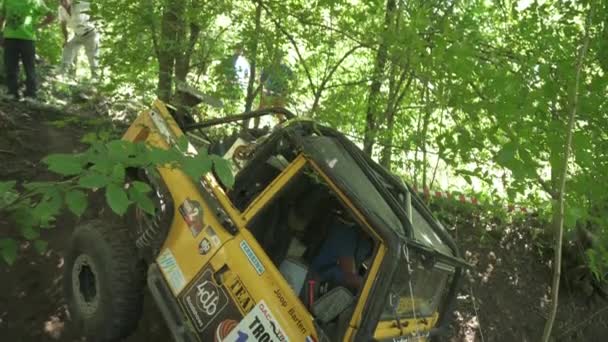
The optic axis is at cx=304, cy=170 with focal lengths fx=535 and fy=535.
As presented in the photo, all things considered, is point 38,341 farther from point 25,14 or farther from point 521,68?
point 25,14

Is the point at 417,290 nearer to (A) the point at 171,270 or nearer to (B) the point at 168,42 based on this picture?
(A) the point at 171,270

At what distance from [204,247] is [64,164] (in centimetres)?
158

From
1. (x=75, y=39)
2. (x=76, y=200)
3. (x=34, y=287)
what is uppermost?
(x=75, y=39)

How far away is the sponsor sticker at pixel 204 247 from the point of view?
10.0ft

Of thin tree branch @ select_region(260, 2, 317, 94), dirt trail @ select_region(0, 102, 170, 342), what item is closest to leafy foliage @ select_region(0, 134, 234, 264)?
dirt trail @ select_region(0, 102, 170, 342)

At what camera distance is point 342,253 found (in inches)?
134

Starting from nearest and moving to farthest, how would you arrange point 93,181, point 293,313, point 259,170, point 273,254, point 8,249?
point 93,181
point 8,249
point 293,313
point 259,170
point 273,254

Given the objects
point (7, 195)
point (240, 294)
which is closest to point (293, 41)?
point (240, 294)

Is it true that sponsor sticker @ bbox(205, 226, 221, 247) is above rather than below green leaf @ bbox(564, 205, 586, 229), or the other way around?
below

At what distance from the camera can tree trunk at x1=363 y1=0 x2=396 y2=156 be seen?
4.35 m

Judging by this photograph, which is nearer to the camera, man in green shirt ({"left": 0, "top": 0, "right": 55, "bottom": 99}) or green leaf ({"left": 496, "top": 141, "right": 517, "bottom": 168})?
green leaf ({"left": 496, "top": 141, "right": 517, "bottom": 168})

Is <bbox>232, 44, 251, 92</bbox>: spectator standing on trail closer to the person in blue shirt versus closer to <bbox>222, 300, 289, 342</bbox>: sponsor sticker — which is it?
the person in blue shirt

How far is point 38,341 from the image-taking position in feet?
11.2

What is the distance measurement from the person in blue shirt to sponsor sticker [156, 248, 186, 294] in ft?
2.66
